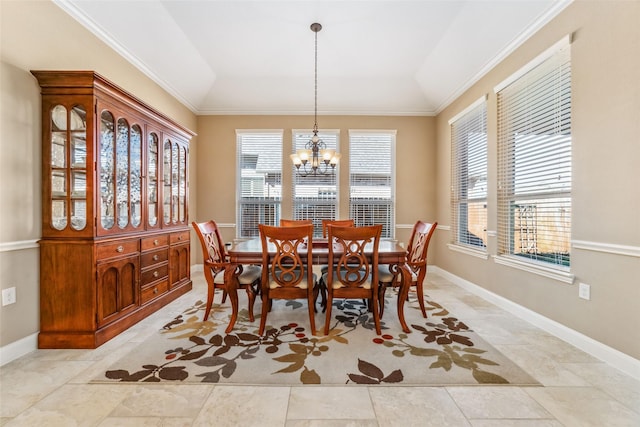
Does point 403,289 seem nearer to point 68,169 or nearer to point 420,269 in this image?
point 420,269

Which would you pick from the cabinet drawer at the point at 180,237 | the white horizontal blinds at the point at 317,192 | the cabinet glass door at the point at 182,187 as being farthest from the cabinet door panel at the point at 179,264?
the white horizontal blinds at the point at 317,192

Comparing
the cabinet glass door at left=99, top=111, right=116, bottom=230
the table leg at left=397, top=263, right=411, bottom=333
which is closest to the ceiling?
the cabinet glass door at left=99, top=111, right=116, bottom=230

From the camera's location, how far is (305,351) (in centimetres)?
217

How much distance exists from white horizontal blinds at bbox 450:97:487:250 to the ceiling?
0.50m

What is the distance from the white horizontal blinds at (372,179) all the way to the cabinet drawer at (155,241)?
298cm

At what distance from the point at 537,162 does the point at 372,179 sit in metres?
2.57

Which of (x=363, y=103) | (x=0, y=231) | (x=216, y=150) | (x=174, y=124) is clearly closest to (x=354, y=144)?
(x=363, y=103)

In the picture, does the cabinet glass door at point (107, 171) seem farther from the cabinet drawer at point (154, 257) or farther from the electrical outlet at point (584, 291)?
the electrical outlet at point (584, 291)

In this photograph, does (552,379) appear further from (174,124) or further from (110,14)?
(110,14)

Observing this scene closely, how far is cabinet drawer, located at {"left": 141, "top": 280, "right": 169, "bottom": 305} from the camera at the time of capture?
2852 millimetres

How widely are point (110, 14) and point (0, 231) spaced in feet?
7.34

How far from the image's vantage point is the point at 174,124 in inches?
135

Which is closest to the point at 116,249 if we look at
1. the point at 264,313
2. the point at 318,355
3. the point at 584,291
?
the point at 264,313

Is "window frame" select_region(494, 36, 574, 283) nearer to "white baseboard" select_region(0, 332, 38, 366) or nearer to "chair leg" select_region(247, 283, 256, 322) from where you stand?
"chair leg" select_region(247, 283, 256, 322)
